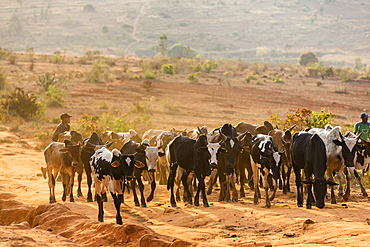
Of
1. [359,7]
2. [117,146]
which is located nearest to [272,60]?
[359,7]

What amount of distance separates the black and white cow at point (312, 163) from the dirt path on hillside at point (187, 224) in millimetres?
341

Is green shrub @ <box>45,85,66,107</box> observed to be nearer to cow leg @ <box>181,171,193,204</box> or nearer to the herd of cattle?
the herd of cattle

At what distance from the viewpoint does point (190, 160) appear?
1372 cm

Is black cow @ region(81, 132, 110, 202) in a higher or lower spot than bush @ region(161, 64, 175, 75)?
lower

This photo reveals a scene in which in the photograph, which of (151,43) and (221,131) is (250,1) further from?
(221,131)

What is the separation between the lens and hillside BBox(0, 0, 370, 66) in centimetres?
12400

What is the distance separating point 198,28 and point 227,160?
134621 mm

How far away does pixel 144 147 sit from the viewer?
45.8 ft

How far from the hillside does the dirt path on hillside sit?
98494 millimetres

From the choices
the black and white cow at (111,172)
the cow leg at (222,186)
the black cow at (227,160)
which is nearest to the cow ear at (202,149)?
the black cow at (227,160)

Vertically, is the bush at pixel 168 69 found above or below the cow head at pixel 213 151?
above

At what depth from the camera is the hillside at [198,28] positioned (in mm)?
124000

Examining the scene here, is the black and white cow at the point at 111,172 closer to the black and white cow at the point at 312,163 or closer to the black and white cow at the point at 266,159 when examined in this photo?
the black and white cow at the point at 266,159

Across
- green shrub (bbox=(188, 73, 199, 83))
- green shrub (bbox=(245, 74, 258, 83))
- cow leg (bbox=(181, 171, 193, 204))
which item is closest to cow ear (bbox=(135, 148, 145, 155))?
cow leg (bbox=(181, 171, 193, 204))
